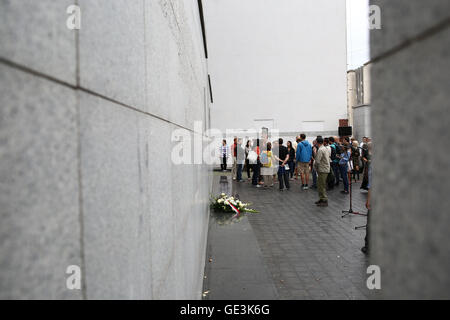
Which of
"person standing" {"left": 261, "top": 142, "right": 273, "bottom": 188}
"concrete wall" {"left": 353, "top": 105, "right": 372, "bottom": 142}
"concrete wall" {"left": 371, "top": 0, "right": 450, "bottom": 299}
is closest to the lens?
"concrete wall" {"left": 371, "top": 0, "right": 450, "bottom": 299}

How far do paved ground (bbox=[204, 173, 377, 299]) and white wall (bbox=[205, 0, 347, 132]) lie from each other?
1475cm

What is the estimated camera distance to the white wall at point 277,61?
77.4 ft

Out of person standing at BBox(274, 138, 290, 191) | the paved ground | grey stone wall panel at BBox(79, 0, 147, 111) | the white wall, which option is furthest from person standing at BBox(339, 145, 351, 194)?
grey stone wall panel at BBox(79, 0, 147, 111)

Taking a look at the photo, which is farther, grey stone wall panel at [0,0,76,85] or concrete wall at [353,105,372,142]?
concrete wall at [353,105,372,142]

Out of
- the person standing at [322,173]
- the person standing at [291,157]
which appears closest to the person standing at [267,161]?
the person standing at [291,157]

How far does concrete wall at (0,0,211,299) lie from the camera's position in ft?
2.14

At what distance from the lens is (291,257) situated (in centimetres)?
572

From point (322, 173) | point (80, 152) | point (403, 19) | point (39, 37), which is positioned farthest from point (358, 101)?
point (39, 37)

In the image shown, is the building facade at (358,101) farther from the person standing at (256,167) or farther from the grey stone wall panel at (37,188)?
the grey stone wall panel at (37,188)

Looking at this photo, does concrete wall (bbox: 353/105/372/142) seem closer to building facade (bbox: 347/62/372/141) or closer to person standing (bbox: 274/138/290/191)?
building facade (bbox: 347/62/372/141)

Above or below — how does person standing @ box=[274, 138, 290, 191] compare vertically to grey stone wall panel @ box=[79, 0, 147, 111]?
below

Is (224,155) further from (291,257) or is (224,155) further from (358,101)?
(291,257)

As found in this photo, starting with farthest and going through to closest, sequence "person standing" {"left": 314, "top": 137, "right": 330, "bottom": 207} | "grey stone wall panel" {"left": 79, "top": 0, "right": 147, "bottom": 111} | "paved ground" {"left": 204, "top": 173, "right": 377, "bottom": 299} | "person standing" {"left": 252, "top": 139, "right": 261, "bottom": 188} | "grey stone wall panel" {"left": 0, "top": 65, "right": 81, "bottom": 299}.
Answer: "person standing" {"left": 252, "top": 139, "right": 261, "bottom": 188} < "person standing" {"left": 314, "top": 137, "right": 330, "bottom": 207} < "paved ground" {"left": 204, "top": 173, "right": 377, "bottom": 299} < "grey stone wall panel" {"left": 79, "top": 0, "right": 147, "bottom": 111} < "grey stone wall panel" {"left": 0, "top": 65, "right": 81, "bottom": 299}
